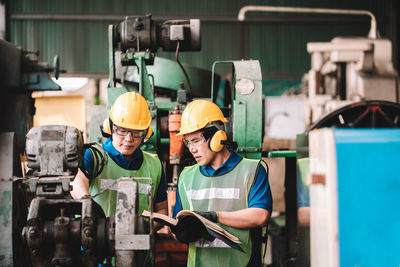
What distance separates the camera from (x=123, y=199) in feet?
6.45

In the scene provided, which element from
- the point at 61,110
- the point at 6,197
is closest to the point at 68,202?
the point at 6,197

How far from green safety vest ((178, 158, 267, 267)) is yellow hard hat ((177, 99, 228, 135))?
264 millimetres

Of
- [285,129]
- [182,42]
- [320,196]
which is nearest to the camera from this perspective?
[320,196]

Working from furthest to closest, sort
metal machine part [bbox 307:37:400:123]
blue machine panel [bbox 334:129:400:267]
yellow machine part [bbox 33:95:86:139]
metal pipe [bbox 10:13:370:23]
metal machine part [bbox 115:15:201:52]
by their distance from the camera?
metal pipe [bbox 10:13:370:23], yellow machine part [bbox 33:95:86:139], metal machine part [bbox 307:37:400:123], metal machine part [bbox 115:15:201:52], blue machine panel [bbox 334:129:400:267]

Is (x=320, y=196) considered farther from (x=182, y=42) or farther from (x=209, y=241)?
(x=182, y=42)

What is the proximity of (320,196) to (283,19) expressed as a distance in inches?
290

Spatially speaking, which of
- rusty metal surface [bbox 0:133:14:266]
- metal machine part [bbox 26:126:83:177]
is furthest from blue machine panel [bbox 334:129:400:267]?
rusty metal surface [bbox 0:133:14:266]

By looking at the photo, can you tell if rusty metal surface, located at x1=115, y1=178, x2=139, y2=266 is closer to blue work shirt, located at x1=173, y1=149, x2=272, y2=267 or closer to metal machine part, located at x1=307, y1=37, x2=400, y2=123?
blue work shirt, located at x1=173, y1=149, x2=272, y2=267

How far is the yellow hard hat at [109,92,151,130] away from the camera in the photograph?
2631 mm

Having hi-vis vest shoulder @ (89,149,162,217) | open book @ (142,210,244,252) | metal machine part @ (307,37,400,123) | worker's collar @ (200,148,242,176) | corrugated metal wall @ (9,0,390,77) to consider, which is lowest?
open book @ (142,210,244,252)

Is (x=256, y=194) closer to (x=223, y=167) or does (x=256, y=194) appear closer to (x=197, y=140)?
(x=223, y=167)

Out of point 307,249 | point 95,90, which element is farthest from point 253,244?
point 95,90

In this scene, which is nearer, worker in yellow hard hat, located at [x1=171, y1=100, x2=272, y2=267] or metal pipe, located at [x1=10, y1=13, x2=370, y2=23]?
worker in yellow hard hat, located at [x1=171, y1=100, x2=272, y2=267]

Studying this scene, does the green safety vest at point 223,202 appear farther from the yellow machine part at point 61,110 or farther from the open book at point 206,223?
the yellow machine part at point 61,110
